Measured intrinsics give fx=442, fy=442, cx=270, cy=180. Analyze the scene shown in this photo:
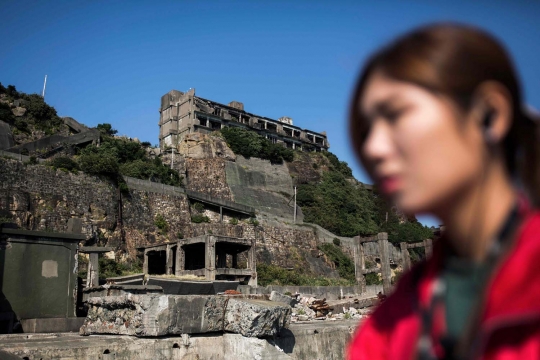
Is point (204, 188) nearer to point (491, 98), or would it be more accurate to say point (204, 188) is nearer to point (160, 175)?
point (160, 175)

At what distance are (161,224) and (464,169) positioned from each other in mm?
30314

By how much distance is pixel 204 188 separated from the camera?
41.9 metres

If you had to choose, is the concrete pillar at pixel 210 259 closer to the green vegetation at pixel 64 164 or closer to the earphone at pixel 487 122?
the green vegetation at pixel 64 164

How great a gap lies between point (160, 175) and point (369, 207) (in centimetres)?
2640

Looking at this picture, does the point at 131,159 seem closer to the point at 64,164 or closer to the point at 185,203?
the point at 185,203

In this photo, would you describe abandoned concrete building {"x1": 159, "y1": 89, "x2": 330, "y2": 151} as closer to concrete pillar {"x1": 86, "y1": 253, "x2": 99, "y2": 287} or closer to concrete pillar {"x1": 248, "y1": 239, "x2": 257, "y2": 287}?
concrete pillar {"x1": 248, "y1": 239, "x2": 257, "y2": 287}

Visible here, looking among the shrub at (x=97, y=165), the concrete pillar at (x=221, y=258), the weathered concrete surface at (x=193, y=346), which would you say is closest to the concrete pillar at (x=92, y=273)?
the weathered concrete surface at (x=193, y=346)

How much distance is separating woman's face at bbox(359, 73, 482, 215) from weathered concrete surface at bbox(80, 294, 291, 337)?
419 centimetres

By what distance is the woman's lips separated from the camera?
902 mm

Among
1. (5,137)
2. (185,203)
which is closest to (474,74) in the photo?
(185,203)

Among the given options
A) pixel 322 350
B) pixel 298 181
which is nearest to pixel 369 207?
pixel 298 181

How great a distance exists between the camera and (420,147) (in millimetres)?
866

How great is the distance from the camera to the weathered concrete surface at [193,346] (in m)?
4.10

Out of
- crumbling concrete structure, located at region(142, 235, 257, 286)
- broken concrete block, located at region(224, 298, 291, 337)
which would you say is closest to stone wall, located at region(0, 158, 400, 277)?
→ crumbling concrete structure, located at region(142, 235, 257, 286)
